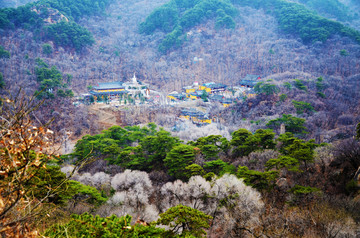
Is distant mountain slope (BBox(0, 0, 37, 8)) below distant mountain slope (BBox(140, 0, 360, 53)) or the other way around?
below

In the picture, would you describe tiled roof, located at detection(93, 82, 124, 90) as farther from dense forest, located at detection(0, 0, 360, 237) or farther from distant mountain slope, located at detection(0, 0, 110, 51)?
distant mountain slope, located at detection(0, 0, 110, 51)

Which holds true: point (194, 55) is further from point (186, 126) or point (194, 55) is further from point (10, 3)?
point (10, 3)

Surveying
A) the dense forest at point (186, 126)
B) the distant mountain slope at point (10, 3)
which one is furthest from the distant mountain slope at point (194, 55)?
the distant mountain slope at point (10, 3)

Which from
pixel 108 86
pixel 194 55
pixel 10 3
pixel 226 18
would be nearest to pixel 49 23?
pixel 108 86

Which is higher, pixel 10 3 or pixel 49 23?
pixel 49 23

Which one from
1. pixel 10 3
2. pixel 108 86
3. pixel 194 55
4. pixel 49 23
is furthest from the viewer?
pixel 10 3

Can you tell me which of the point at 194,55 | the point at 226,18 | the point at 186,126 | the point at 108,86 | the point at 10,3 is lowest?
the point at 108,86

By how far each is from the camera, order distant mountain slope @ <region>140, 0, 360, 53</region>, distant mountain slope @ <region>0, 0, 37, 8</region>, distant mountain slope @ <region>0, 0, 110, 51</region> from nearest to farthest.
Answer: distant mountain slope @ <region>0, 0, 110, 51</region>
distant mountain slope @ <region>140, 0, 360, 53</region>
distant mountain slope @ <region>0, 0, 37, 8</region>

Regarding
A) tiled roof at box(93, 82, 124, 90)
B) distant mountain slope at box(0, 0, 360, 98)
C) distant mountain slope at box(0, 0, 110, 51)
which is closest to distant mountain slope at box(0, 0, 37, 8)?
distant mountain slope at box(0, 0, 110, 51)

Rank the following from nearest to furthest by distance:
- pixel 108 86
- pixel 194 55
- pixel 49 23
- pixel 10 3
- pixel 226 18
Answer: pixel 108 86 < pixel 49 23 < pixel 194 55 < pixel 226 18 < pixel 10 3

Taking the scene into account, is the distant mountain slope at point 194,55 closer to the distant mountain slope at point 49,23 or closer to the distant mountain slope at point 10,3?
the distant mountain slope at point 49,23
